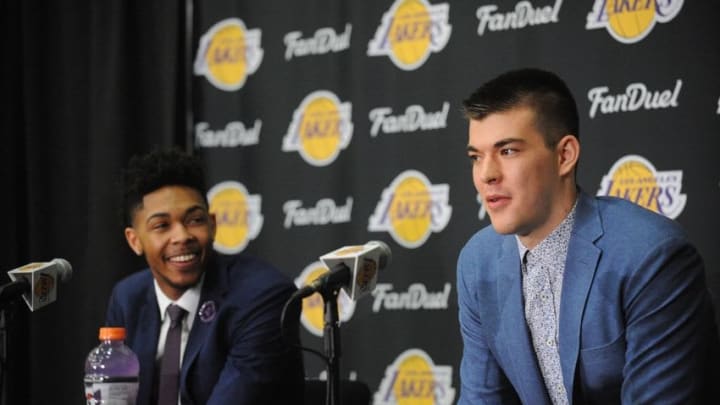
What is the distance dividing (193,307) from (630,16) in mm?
1987

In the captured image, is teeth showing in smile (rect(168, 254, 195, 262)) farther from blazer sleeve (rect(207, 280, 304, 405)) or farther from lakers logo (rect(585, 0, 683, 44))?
lakers logo (rect(585, 0, 683, 44))

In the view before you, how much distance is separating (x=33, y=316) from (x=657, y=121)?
3138 mm

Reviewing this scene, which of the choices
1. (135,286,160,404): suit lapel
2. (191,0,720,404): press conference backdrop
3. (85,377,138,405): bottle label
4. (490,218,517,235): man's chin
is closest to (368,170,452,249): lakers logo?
(191,0,720,404): press conference backdrop

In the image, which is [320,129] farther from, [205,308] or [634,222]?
[634,222]

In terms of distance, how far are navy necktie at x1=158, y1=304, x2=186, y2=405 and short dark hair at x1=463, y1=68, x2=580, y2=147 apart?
1260 mm

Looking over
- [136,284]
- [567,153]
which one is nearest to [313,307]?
[136,284]

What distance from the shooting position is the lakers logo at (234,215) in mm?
4629

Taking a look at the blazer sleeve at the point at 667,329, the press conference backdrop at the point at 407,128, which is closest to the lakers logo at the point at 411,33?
the press conference backdrop at the point at 407,128

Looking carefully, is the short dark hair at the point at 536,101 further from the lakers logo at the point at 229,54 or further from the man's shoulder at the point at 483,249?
the lakers logo at the point at 229,54

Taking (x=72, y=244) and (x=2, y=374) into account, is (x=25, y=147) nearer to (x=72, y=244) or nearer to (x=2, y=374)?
(x=72, y=244)

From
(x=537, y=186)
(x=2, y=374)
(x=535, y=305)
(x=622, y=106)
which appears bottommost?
(x=2, y=374)

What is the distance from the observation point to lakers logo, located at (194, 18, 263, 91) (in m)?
4.69

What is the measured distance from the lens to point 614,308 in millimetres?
2381

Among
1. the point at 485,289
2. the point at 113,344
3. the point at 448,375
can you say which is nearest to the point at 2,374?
the point at 113,344
